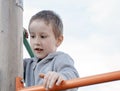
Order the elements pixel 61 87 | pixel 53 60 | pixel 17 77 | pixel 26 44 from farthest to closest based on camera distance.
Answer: pixel 26 44 < pixel 53 60 < pixel 17 77 < pixel 61 87

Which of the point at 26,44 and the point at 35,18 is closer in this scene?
the point at 35,18

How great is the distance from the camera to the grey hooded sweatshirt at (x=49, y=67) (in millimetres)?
1336

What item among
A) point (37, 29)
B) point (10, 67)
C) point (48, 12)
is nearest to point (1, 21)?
point (10, 67)

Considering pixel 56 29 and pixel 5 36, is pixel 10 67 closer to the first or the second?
pixel 5 36

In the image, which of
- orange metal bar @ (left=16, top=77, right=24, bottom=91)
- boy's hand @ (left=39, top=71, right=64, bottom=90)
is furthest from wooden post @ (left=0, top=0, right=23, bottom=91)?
boy's hand @ (left=39, top=71, right=64, bottom=90)

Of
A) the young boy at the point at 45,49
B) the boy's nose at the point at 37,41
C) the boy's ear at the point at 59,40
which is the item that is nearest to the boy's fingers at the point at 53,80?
the young boy at the point at 45,49

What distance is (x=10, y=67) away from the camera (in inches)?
47.6

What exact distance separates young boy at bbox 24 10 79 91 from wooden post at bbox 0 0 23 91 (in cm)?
18

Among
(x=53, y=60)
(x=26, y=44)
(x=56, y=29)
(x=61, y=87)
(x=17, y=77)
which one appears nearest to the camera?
(x=61, y=87)

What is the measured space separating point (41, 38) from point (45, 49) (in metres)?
0.05

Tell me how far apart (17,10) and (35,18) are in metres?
0.30

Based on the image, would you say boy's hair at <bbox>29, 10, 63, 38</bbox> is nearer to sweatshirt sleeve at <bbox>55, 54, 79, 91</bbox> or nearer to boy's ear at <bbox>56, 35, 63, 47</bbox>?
boy's ear at <bbox>56, 35, 63, 47</bbox>

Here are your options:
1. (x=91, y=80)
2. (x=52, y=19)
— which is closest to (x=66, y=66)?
(x=52, y=19)

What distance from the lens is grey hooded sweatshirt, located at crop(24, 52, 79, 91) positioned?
4.38 feet
